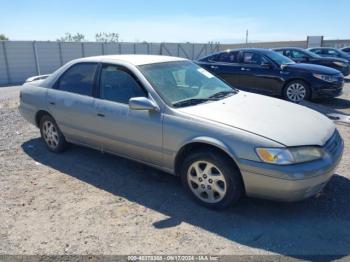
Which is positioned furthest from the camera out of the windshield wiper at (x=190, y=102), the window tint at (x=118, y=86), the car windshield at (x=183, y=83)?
the window tint at (x=118, y=86)

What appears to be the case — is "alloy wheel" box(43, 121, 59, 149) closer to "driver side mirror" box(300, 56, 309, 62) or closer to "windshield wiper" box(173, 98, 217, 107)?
"windshield wiper" box(173, 98, 217, 107)

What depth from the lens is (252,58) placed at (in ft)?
32.3

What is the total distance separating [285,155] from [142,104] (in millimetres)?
1610

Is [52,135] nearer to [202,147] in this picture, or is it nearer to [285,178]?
[202,147]

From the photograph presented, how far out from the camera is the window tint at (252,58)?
9682mm

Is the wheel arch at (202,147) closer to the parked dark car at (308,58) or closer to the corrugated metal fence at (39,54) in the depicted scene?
the parked dark car at (308,58)

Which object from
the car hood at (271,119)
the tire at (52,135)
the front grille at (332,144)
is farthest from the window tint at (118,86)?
the front grille at (332,144)

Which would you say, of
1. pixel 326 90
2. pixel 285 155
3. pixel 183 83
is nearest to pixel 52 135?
pixel 183 83

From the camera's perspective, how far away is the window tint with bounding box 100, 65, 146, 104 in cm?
421

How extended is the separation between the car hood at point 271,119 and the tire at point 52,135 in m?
2.42

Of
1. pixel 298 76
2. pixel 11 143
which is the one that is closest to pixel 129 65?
pixel 11 143

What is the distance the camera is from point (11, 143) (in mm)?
6109

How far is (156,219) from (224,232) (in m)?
0.72

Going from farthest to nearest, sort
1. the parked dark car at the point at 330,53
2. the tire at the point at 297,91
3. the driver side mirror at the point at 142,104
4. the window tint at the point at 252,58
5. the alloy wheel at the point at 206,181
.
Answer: the parked dark car at the point at 330,53
the window tint at the point at 252,58
the tire at the point at 297,91
the driver side mirror at the point at 142,104
the alloy wheel at the point at 206,181
